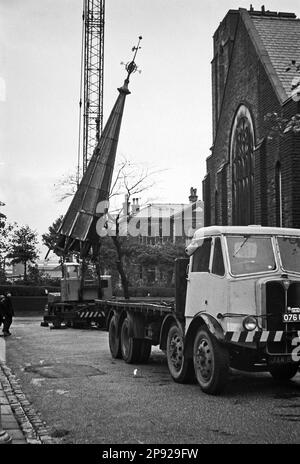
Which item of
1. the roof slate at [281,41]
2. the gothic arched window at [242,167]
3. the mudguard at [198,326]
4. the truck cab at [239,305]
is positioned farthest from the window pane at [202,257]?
the gothic arched window at [242,167]

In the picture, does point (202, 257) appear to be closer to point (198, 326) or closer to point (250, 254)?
point (250, 254)

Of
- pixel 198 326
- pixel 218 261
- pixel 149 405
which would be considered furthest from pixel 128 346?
pixel 149 405

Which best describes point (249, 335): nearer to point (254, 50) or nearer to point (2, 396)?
point (2, 396)

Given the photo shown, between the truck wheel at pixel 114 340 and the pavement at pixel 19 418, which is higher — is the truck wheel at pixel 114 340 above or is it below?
above

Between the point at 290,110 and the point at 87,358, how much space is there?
34.8ft

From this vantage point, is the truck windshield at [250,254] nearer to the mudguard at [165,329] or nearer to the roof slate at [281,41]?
the mudguard at [165,329]

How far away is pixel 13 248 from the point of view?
184 feet

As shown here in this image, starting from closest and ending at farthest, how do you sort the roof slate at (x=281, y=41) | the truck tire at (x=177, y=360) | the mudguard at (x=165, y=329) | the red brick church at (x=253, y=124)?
the truck tire at (x=177, y=360), the mudguard at (x=165, y=329), the red brick church at (x=253, y=124), the roof slate at (x=281, y=41)

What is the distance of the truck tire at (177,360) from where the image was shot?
10.4m

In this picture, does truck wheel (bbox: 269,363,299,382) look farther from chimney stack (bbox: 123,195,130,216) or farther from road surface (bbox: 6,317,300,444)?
chimney stack (bbox: 123,195,130,216)

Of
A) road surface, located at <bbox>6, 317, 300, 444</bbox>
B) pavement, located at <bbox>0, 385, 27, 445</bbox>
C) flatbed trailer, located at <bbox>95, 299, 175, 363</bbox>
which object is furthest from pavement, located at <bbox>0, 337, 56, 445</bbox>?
flatbed trailer, located at <bbox>95, 299, 175, 363</bbox>

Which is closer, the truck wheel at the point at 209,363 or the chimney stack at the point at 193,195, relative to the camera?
the truck wheel at the point at 209,363

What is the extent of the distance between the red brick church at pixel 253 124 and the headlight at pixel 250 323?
1198 centimetres

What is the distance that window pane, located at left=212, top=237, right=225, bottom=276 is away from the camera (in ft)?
31.8
